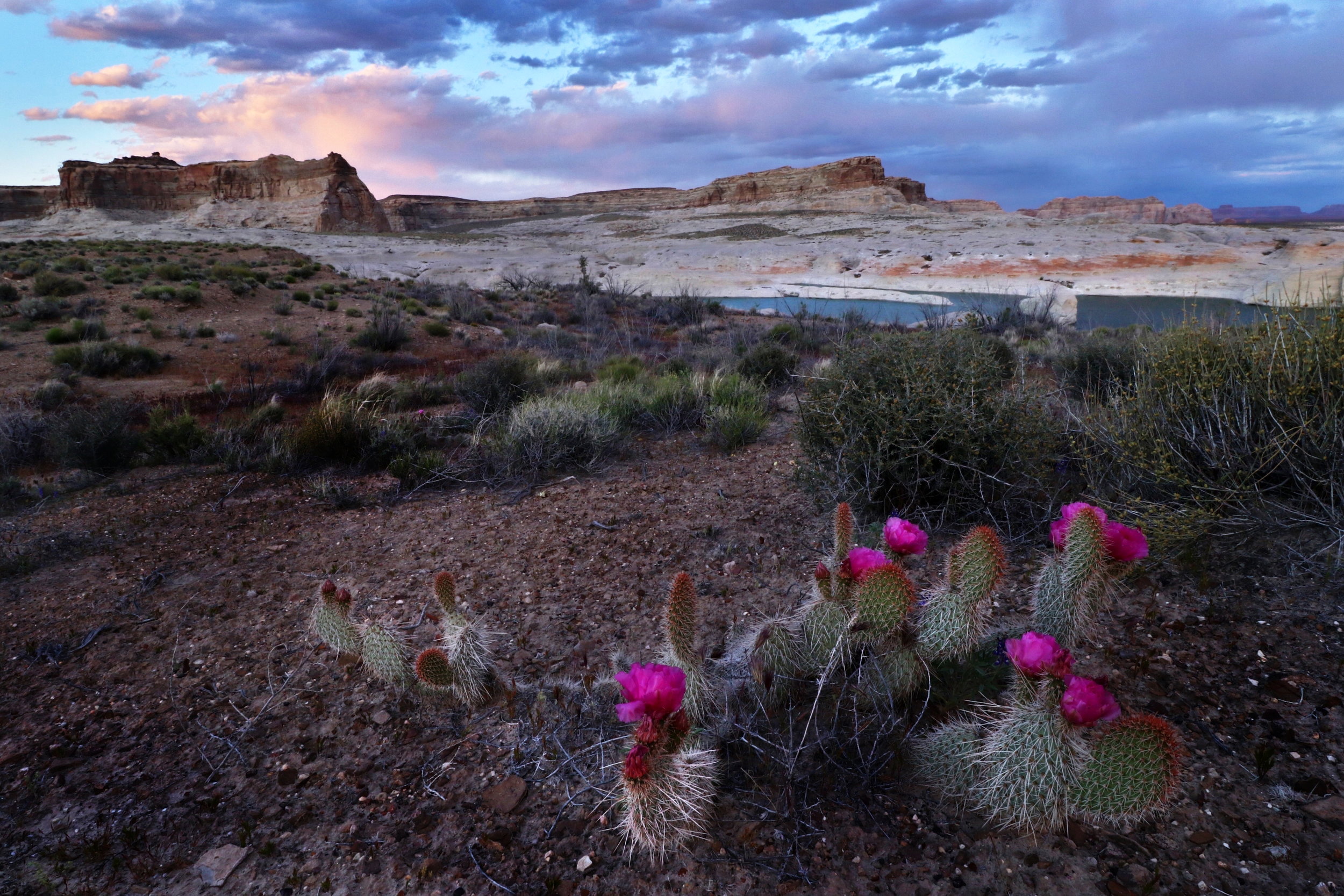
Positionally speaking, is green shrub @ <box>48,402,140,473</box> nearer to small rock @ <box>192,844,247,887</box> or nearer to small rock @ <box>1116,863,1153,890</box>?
small rock @ <box>192,844,247,887</box>

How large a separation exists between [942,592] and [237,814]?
2.60 metres

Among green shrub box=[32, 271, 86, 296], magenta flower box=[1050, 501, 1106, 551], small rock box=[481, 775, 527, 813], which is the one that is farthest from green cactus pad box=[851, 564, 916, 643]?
green shrub box=[32, 271, 86, 296]

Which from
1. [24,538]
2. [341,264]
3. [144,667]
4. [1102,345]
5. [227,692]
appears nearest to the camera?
[227,692]

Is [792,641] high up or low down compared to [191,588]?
up

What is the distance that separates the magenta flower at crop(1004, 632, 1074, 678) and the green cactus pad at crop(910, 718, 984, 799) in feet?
1.20

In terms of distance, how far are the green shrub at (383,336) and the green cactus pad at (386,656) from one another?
11576mm

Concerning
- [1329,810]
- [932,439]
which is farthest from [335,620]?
[1329,810]

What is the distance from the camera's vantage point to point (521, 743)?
261 cm

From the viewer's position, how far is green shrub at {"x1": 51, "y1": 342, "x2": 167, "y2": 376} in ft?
34.8

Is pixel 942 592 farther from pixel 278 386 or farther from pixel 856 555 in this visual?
pixel 278 386

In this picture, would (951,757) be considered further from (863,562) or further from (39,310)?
(39,310)

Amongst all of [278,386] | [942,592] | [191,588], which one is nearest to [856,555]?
[942,592]

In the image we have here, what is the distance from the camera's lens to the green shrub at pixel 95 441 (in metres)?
6.28

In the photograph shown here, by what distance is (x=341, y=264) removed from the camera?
3803cm
